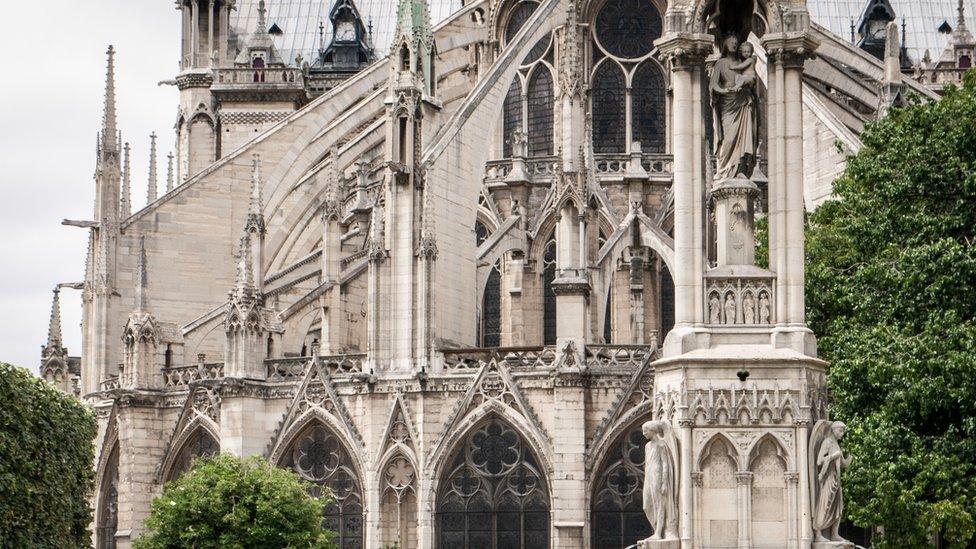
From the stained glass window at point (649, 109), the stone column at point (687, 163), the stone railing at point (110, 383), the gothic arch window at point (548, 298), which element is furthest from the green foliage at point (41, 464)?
the stained glass window at point (649, 109)

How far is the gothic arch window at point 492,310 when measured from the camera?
57906 millimetres

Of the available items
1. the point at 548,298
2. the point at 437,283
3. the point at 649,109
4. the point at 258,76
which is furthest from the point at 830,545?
the point at 258,76

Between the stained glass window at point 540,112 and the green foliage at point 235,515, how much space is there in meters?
18.3

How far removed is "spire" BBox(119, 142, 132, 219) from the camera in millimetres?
58406

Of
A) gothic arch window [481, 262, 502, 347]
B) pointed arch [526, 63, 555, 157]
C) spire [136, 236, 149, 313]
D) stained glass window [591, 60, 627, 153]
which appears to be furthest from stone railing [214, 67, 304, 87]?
spire [136, 236, 149, 313]

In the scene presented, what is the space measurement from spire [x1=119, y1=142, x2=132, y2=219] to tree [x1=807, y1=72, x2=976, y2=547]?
27.4m

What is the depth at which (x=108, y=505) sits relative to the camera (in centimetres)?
5591

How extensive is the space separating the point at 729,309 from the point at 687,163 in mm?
1689

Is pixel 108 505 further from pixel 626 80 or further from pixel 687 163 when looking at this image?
pixel 687 163

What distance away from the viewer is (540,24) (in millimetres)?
58594

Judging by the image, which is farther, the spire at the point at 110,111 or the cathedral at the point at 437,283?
the spire at the point at 110,111

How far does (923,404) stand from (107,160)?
33.1m

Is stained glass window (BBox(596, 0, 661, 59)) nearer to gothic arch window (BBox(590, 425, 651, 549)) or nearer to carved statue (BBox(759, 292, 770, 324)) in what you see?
gothic arch window (BBox(590, 425, 651, 549))

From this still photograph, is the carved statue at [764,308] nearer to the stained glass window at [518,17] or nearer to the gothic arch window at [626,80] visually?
the gothic arch window at [626,80]
